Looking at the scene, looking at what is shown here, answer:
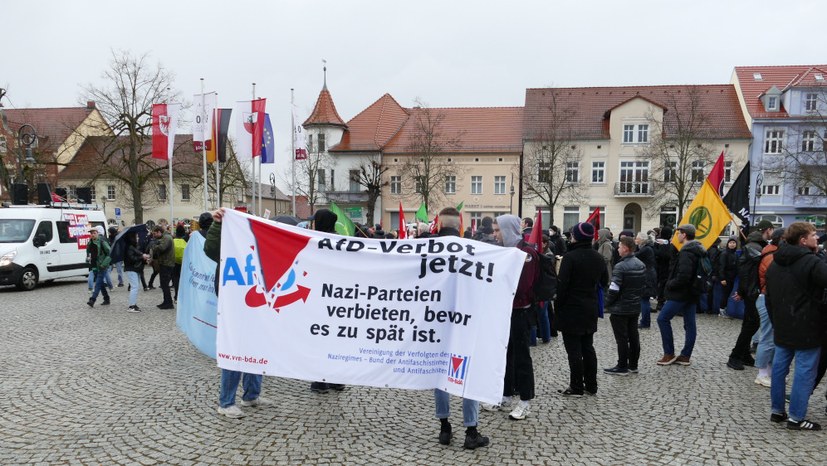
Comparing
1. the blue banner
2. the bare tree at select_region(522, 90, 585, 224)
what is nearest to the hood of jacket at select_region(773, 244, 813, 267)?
the blue banner

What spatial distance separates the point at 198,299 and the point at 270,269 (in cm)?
173

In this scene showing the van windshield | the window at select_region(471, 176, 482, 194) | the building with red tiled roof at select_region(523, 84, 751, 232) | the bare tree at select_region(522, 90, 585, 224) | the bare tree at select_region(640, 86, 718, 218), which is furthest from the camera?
the window at select_region(471, 176, 482, 194)

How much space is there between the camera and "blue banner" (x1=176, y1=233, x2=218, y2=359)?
18.8 ft

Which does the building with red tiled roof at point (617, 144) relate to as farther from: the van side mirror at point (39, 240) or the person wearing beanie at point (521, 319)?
the person wearing beanie at point (521, 319)

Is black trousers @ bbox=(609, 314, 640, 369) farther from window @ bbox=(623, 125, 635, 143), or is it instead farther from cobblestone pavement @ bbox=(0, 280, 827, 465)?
A: window @ bbox=(623, 125, 635, 143)

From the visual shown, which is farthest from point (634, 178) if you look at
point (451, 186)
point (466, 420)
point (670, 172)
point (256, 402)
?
point (256, 402)

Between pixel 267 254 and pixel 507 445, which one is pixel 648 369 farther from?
pixel 267 254

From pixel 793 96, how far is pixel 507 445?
47798 millimetres

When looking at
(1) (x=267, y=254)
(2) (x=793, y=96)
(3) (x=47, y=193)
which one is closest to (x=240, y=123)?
(3) (x=47, y=193)

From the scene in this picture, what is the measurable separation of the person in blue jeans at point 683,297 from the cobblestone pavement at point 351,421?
0.84 feet

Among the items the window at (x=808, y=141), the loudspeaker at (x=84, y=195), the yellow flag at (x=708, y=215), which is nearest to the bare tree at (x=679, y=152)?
the window at (x=808, y=141)

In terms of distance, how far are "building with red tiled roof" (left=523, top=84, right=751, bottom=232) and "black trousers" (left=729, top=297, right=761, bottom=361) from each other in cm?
3253

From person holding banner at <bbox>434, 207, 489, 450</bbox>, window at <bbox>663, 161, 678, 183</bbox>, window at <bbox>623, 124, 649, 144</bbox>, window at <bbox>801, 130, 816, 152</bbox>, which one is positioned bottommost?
person holding banner at <bbox>434, 207, 489, 450</bbox>

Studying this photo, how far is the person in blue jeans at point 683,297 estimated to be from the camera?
22.5ft
